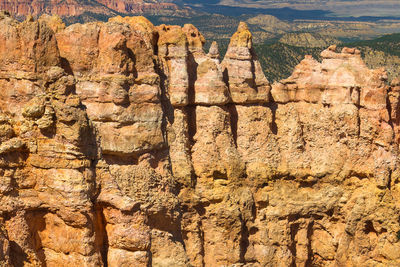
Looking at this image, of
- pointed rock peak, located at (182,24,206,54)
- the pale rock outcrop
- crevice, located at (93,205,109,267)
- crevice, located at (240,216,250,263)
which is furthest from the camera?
the pale rock outcrop

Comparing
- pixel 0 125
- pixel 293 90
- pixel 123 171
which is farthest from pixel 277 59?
pixel 0 125

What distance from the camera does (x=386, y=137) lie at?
29516 millimetres

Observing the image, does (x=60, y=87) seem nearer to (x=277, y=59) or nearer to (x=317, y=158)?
(x=317, y=158)

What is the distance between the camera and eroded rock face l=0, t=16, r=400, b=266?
2044cm

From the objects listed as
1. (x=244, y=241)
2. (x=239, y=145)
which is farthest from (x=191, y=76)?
(x=244, y=241)

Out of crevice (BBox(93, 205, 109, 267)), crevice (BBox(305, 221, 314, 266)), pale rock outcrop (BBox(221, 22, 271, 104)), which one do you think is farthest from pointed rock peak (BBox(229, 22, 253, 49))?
crevice (BBox(93, 205, 109, 267))

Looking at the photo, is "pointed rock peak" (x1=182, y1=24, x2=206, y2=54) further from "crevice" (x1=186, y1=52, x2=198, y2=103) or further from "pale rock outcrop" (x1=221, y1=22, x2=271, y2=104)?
"pale rock outcrop" (x1=221, y1=22, x2=271, y2=104)

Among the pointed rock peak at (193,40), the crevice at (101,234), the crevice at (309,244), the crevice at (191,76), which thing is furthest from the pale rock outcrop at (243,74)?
the crevice at (101,234)

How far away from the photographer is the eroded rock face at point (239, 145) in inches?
805

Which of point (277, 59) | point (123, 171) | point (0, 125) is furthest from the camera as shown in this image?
point (277, 59)

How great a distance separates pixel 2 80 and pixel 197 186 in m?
14.6

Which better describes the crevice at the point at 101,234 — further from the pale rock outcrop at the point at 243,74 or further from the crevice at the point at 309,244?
the crevice at the point at 309,244

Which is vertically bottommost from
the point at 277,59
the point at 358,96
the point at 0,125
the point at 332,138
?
the point at 277,59

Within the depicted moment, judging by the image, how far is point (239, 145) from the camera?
30.4 m
